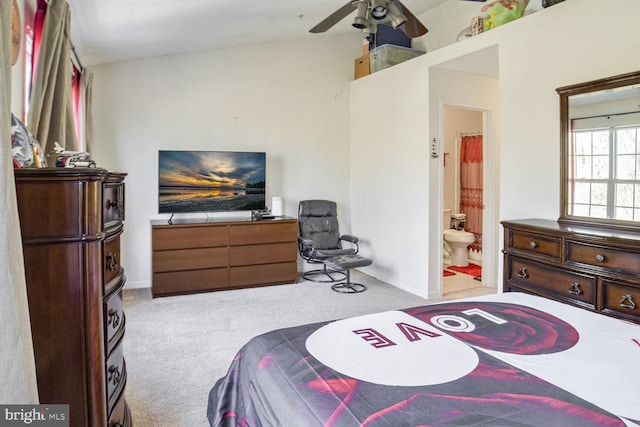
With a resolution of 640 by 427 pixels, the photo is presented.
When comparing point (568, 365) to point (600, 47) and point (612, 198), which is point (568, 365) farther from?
point (600, 47)

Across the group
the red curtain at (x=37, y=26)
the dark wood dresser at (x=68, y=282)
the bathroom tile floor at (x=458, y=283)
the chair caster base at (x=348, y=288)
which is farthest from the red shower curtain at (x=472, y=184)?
the dark wood dresser at (x=68, y=282)

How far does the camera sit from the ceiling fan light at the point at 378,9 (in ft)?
8.30

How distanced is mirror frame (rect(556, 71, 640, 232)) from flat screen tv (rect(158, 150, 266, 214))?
133 inches

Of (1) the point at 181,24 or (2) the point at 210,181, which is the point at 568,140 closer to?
(1) the point at 181,24

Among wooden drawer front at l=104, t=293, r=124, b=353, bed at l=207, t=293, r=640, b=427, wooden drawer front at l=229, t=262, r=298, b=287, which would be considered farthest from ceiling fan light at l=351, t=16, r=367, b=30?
wooden drawer front at l=229, t=262, r=298, b=287

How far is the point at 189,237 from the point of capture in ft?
14.9

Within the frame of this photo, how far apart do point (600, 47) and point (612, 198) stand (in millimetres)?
1037

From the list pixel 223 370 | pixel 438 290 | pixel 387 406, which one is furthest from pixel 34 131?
pixel 438 290

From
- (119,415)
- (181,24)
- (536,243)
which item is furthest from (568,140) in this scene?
(181,24)

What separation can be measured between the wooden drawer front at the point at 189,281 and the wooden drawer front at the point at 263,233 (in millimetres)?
390

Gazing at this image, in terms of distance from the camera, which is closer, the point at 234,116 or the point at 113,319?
the point at 113,319

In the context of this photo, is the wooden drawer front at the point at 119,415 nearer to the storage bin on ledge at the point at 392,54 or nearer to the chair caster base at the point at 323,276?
the chair caster base at the point at 323,276

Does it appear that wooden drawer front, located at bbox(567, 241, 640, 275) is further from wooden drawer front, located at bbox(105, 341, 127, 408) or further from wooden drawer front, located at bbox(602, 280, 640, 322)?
wooden drawer front, located at bbox(105, 341, 127, 408)

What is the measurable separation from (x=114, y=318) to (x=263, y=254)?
125 inches
